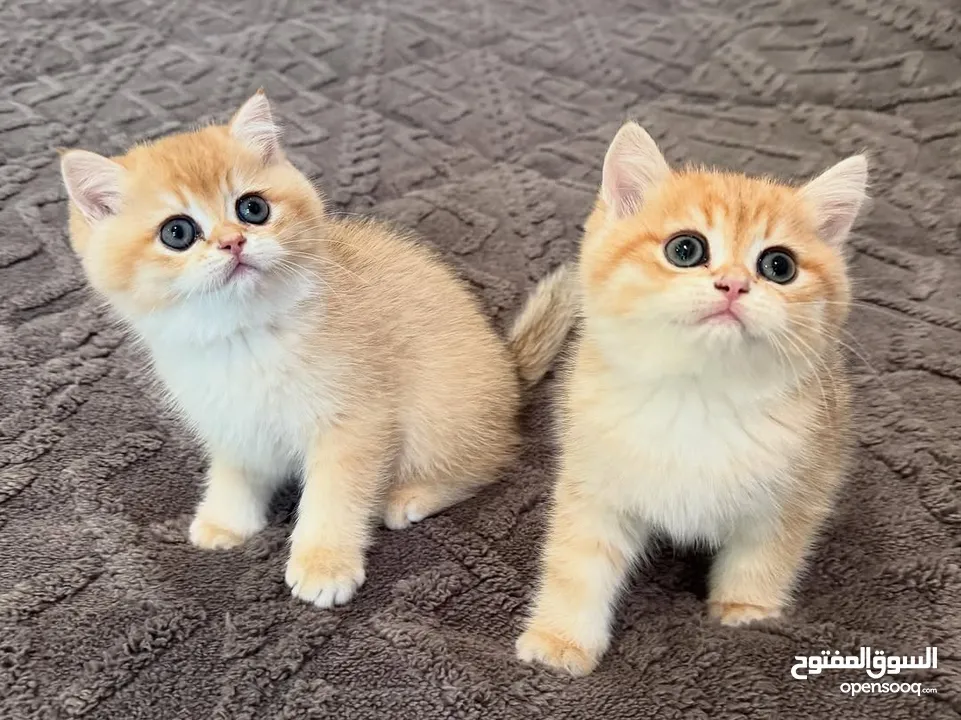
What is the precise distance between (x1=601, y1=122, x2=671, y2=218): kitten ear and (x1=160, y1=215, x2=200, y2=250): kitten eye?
0.45m

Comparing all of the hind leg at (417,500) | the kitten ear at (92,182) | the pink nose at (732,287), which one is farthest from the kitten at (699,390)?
the kitten ear at (92,182)

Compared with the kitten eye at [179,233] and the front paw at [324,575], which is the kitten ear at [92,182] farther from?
the front paw at [324,575]

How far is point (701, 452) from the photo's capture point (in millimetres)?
816

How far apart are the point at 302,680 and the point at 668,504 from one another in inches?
16.1

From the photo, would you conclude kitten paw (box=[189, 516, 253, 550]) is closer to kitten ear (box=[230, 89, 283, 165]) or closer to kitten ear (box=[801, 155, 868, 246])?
kitten ear (box=[230, 89, 283, 165])

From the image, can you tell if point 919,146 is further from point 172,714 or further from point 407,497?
point 172,714

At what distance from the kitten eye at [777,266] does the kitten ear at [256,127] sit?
0.60m

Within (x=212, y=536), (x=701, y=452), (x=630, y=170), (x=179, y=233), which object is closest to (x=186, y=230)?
(x=179, y=233)

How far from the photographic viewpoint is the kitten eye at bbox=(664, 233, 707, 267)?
78cm

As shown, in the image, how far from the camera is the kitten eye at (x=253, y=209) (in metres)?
0.95

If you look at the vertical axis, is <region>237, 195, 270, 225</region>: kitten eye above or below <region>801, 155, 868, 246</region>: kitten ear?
below

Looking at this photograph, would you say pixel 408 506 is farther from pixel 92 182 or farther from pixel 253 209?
pixel 92 182

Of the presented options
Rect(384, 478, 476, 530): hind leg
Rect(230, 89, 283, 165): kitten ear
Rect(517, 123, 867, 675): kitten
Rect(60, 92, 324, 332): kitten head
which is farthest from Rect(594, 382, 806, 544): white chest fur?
Rect(230, 89, 283, 165): kitten ear

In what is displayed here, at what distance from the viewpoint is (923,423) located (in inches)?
44.1
